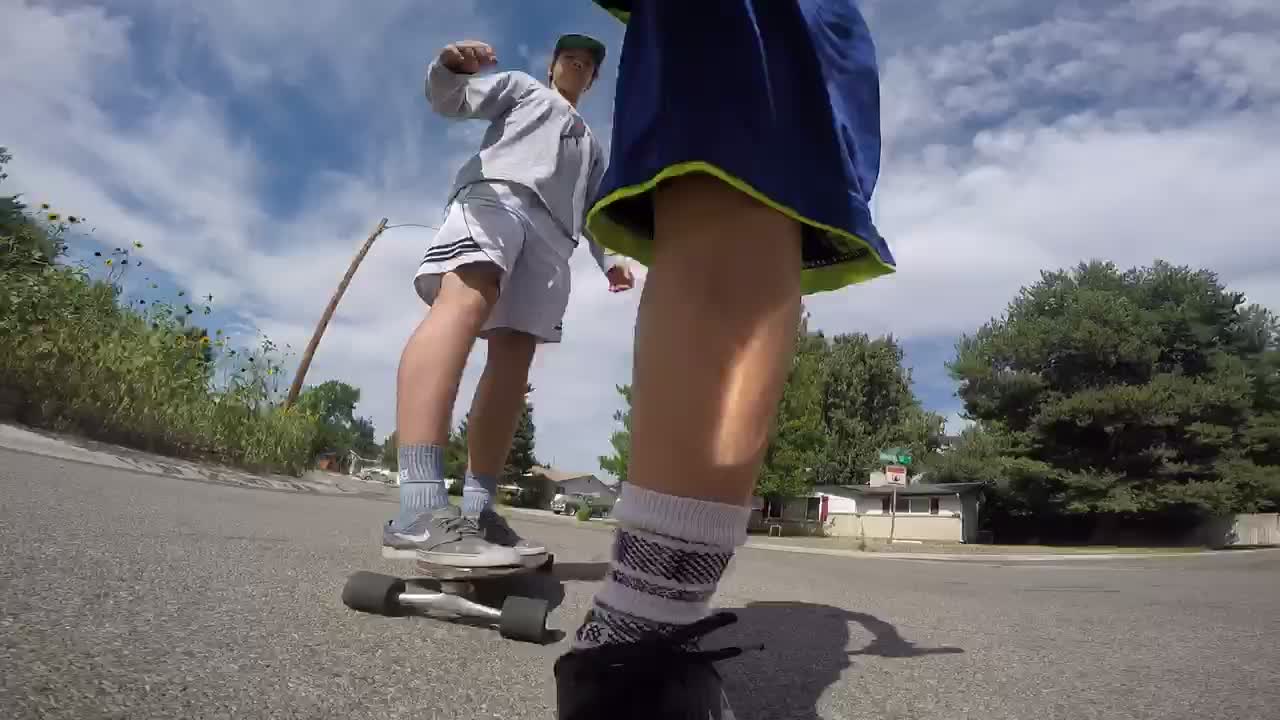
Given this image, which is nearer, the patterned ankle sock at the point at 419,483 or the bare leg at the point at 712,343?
the bare leg at the point at 712,343

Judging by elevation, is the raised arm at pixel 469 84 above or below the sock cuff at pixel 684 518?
above

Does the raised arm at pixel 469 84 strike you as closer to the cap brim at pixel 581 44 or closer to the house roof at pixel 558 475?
the cap brim at pixel 581 44

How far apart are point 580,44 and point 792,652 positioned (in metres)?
1.65

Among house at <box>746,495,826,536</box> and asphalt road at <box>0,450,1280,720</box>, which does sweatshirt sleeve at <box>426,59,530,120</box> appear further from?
house at <box>746,495,826,536</box>

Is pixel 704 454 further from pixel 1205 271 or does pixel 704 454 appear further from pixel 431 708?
pixel 1205 271

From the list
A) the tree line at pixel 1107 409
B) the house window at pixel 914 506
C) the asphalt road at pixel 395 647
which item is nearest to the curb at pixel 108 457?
the asphalt road at pixel 395 647

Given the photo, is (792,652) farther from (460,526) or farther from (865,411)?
(865,411)

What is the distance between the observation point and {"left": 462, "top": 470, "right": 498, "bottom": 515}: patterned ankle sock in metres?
1.57

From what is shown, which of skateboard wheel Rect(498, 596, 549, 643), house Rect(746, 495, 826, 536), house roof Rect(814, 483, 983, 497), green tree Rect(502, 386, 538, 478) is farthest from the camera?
green tree Rect(502, 386, 538, 478)

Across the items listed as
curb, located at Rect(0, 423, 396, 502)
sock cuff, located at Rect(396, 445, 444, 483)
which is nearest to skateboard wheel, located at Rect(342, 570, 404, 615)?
sock cuff, located at Rect(396, 445, 444, 483)

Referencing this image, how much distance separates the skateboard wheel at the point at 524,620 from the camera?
3.37 feet

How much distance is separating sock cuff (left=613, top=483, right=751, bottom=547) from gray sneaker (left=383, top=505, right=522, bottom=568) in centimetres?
67

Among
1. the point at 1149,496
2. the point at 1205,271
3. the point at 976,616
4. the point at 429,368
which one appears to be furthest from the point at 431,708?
the point at 1205,271

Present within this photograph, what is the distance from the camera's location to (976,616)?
184 cm
